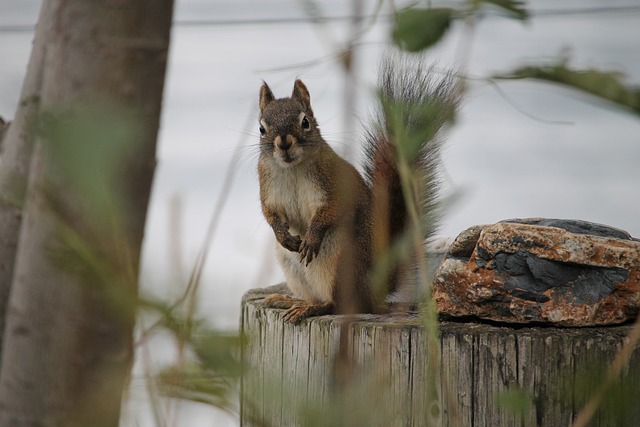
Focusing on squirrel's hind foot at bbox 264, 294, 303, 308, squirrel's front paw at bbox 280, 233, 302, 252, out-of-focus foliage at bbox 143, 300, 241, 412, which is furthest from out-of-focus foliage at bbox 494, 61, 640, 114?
squirrel's front paw at bbox 280, 233, 302, 252

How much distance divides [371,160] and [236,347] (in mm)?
1320

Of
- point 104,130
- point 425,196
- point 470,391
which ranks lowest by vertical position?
point 470,391

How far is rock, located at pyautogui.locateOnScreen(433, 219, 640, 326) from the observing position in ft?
3.89

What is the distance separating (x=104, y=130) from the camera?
0.90 ft

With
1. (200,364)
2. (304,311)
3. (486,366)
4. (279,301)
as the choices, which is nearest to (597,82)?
(200,364)

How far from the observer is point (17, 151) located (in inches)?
25.3

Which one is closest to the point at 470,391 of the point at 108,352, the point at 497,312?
the point at 497,312

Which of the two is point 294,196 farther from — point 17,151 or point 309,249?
point 17,151

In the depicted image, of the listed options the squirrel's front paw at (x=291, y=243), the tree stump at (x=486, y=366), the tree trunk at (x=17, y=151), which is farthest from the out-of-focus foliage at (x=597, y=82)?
the squirrel's front paw at (x=291, y=243)

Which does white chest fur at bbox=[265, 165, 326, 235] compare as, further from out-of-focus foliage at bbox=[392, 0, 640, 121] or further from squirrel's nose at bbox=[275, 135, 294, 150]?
out-of-focus foliage at bbox=[392, 0, 640, 121]

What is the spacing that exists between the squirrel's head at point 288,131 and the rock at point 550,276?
58 cm

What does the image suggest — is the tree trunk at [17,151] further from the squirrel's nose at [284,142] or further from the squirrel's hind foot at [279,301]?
the squirrel's nose at [284,142]

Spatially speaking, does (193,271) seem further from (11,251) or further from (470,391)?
(470,391)

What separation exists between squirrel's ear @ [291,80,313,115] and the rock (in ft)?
2.37
